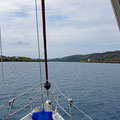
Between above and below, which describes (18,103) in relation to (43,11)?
below

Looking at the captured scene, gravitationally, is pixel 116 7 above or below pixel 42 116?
above

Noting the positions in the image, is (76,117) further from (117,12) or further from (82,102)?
(117,12)

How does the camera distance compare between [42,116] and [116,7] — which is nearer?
[116,7]

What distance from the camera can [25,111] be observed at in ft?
35.2

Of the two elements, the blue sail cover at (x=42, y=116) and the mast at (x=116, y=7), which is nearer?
the mast at (x=116, y=7)

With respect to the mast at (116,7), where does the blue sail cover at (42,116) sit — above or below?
below

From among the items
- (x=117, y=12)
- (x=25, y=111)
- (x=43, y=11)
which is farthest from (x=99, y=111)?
(x=117, y=12)

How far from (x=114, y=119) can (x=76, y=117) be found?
95.0 inches

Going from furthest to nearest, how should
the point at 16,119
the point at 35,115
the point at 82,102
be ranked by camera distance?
the point at 82,102 < the point at 16,119 < the point at 35,115

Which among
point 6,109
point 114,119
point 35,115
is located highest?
point 35,115

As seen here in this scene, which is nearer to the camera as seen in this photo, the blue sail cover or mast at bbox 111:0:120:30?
mast at bbox 111:0:120:30

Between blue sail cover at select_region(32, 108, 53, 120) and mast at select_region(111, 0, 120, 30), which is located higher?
mast at select_region(111, 0, 120, 30)

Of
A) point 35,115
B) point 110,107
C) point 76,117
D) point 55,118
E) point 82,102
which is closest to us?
point 35,115

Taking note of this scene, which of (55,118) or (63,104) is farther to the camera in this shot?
(63,104)
